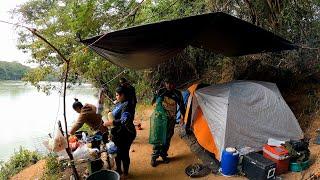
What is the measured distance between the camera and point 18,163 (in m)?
7.54

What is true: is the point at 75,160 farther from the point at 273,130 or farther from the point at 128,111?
the point at 273,130

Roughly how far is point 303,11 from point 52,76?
24.6 ft

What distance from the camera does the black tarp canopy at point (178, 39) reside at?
366cm

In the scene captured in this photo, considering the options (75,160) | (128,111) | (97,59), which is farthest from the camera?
(97,59)

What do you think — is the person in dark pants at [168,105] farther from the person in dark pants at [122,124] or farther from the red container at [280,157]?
the red container at [280,157]

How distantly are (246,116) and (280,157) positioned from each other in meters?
0.76

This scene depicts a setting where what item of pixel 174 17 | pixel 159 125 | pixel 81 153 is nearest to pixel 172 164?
pixel 159 125

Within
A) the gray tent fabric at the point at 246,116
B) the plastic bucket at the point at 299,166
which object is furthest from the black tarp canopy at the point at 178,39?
the plastic bucket at the point at 299,166

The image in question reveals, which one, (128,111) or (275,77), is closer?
(128,111)

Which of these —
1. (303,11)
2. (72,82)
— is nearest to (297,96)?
(303,11)

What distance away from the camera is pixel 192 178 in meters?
4.35

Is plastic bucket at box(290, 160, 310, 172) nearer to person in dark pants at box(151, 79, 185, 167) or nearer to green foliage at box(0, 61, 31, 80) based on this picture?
person in dark pants at box(151, 79, 185, 167)

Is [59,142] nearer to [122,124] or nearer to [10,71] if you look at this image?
[122,124]

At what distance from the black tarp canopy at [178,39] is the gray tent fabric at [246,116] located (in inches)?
28.3
